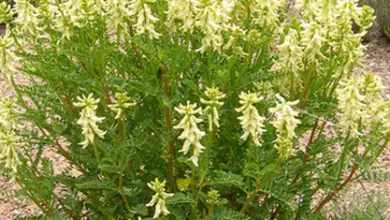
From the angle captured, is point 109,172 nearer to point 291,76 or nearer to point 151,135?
point 151,135

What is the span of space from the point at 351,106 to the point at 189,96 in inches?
23.2

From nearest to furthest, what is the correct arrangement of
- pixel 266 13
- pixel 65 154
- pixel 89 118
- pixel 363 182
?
pixel 89 118, pixel 266 13, pixel 65 154, pixel 363 182

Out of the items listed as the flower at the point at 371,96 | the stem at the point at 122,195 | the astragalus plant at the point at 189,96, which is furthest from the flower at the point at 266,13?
the stem at the point at 122,195

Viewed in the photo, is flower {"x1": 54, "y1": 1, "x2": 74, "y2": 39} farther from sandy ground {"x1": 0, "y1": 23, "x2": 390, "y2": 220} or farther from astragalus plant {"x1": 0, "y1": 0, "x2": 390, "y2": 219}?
sandy ground {"x1": 0, "y1": 23, "x2": 390, "y2": 220}

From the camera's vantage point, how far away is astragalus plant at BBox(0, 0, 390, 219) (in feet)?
7.27

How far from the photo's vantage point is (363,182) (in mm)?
4320

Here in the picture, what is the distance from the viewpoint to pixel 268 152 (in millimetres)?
2268

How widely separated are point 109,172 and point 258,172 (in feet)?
1.97

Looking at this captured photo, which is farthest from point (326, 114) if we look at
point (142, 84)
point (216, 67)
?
point (142, 84)

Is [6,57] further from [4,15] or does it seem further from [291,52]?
[291,52]

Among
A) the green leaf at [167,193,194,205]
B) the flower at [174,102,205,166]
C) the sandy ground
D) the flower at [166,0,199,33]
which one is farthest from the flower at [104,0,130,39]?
the sandy ground

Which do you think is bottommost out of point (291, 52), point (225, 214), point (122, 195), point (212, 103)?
point (225, 214)

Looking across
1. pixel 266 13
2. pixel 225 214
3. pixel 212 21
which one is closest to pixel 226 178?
pixel 225 214

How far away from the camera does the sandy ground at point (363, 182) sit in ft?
12.8
